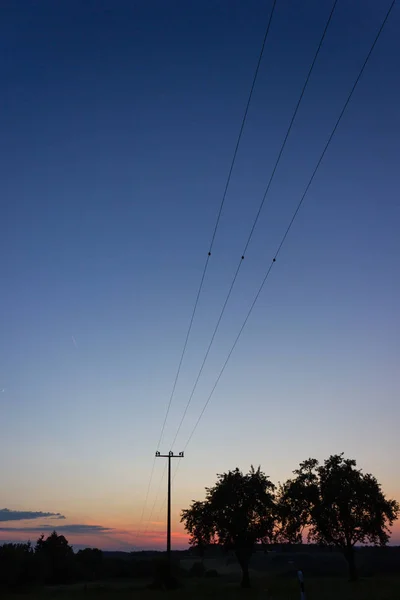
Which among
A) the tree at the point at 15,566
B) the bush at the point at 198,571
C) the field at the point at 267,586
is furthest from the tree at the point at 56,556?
the bush at the point at 198,571

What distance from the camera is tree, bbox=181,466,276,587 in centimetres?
6438

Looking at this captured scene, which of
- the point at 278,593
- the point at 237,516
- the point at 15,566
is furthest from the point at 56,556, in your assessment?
the point at 278,593

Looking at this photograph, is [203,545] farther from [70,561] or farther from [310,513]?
[70,561]

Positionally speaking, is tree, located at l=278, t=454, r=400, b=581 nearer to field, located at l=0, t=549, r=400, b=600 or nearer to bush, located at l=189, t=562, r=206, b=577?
field, located at l=0, t=549, r=400, b=600

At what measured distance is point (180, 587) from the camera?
205 feet

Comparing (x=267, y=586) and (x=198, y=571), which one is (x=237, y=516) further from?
(x=198, y=571)

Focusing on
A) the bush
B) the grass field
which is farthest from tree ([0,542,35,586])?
the bush

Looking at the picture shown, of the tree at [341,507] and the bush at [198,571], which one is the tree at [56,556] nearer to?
the bush at [198,571]

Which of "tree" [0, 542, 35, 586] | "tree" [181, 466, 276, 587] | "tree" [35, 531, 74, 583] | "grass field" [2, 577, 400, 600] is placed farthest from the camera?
"tree" [35, 531, 74, 583]

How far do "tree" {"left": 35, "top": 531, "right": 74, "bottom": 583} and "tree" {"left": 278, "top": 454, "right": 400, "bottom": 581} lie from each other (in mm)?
67159

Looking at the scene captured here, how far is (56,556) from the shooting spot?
12100 centimetres

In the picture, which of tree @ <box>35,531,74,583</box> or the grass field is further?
tree @ <box>35,531,74,583</box>

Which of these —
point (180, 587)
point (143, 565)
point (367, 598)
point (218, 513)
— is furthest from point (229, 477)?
point (143, 565)

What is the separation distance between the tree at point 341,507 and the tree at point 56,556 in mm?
67159
